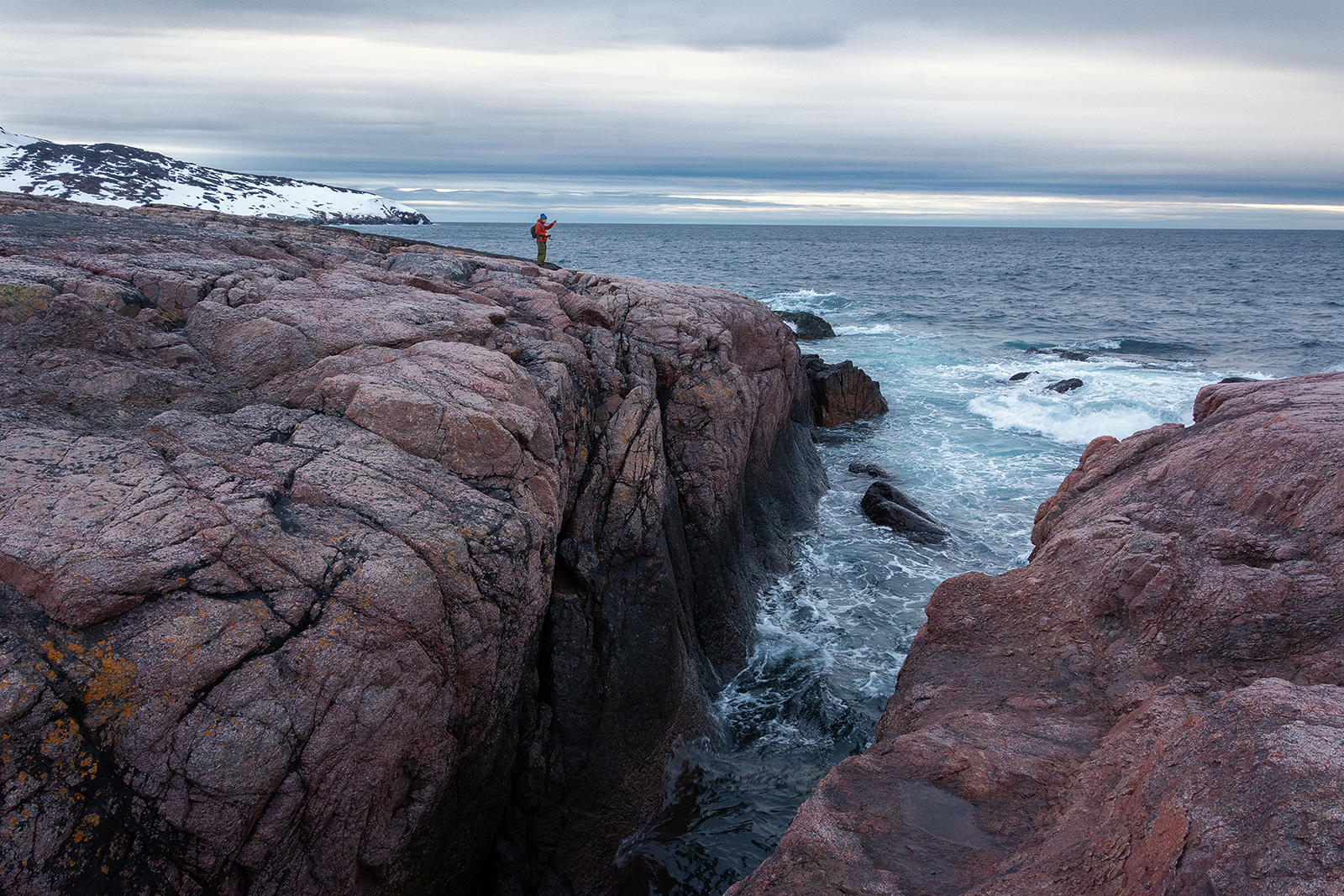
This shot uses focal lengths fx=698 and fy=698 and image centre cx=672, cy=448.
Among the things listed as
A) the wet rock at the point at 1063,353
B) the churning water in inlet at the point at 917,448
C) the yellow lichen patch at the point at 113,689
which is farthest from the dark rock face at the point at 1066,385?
the yellow lichen patch at the point at 113,689

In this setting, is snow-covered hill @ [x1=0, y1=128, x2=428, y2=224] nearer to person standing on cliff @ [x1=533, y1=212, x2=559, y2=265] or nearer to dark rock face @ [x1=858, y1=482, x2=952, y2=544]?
person standing on cliff @ [x1=533, y1=212, x2=559, y2=265]

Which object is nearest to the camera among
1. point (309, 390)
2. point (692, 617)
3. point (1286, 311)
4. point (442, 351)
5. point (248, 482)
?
point (248, 482)

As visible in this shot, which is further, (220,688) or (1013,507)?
(1013,507)

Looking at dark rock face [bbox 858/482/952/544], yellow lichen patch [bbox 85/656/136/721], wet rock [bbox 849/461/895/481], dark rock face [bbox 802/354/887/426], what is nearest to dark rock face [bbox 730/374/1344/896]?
yellow lichen patch [bbox 85/656/136/721]

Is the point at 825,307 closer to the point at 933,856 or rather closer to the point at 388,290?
the point at 388,290

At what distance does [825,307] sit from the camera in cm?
5175

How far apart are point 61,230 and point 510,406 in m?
7.41

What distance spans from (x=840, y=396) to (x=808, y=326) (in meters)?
15.7

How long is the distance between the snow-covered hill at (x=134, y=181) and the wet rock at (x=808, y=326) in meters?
62.8

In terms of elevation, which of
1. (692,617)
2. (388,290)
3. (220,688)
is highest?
(388,290)

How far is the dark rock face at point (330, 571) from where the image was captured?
4.50 meters

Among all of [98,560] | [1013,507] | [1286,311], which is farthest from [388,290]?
[1286,311]

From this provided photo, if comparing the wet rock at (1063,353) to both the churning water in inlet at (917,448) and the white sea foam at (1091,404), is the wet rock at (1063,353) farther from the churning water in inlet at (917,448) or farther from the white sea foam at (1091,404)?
the white sea foam at (1091,404)

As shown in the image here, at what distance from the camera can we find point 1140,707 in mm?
5336
